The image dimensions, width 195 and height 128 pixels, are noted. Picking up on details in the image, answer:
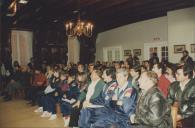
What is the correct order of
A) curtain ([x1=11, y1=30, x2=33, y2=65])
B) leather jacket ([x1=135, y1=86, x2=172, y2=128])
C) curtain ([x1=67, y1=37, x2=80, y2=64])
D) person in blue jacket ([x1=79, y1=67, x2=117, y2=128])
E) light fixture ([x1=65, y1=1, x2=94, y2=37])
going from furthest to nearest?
curtain ([x1=67, y1=37, x2=80, y2=64]) → curtain ([x1=11, y1=30, x2=33, y2=65]) → light fixture ([x1=65, y1=1, x2=94, y2=37]) → person in blue jacket ([x1=79, y1=67, x2=117, y2=128]) → leather jacket ([x1=135, y1=86, x2=172, y2=128])

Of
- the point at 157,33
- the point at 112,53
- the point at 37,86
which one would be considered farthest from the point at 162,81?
the point at 112,53

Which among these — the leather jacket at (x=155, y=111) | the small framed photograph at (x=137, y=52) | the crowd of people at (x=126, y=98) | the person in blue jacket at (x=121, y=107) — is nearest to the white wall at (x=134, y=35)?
the small framed photograph at (x=137, y=52)

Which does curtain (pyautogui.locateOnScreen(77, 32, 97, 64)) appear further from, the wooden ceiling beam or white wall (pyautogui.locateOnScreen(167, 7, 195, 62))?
white wall (pyautogui.locateOnScreen(167, 7, 195, 62))

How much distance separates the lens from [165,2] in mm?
7789

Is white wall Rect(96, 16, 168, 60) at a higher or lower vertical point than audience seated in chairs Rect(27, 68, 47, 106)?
higher

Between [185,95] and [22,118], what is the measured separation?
342cm

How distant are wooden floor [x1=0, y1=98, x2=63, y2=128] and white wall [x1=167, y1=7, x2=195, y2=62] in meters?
4.97

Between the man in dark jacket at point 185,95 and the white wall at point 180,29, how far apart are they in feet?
17.3

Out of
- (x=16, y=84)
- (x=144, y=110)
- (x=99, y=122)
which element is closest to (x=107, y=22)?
(x=16, y=84)

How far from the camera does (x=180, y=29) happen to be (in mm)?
8656

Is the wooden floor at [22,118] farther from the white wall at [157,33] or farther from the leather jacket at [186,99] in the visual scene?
the white wall at [157,33]

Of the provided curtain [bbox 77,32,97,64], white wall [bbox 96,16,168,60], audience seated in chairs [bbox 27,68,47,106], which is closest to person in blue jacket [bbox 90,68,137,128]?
audience seated in chairs [bbox 27,68,47,106]

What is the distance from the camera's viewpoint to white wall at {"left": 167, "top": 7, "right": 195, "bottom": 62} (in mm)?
8359

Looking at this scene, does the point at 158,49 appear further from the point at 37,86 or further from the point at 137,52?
the point at 37,86
